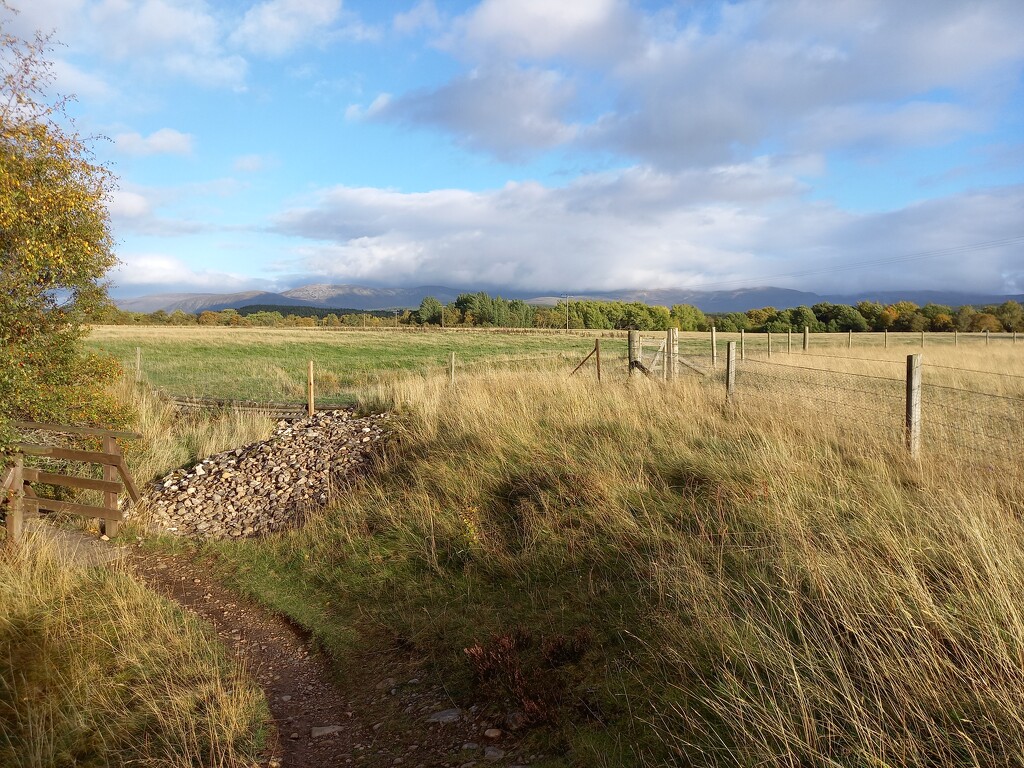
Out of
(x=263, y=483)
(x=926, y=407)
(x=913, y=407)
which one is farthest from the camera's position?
(x=926, y=407)

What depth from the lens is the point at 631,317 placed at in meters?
119

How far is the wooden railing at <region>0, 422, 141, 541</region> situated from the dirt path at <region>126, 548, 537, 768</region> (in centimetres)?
330

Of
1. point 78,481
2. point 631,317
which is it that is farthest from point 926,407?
point 631,317

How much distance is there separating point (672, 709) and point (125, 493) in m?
9.74

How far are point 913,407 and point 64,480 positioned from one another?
36.4 feet

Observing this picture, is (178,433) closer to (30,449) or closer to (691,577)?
(30,449)

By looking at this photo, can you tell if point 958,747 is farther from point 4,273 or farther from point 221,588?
point 4,273

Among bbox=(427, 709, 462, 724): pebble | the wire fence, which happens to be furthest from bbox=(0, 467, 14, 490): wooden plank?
the wire fence

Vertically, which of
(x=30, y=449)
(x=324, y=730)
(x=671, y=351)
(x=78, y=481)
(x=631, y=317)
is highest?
(x=631, y=317)

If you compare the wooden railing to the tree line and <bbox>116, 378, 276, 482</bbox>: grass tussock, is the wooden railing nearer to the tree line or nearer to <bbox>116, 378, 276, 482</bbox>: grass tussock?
<bbox>116, 378, 276, 482</bbox>: grass tussock

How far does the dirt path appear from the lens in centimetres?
413

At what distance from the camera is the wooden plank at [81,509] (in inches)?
352

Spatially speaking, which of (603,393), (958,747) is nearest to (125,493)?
(603,393)

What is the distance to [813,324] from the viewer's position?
255ft
